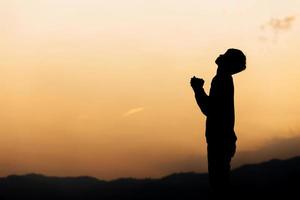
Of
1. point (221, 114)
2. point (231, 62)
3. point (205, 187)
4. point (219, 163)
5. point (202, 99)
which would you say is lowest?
point (219, 163)

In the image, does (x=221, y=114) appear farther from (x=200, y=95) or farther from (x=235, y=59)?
(x=235, y=59)

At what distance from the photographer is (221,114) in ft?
41.6

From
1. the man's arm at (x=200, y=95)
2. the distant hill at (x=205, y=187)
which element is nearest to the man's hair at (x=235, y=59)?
the man's arm at (x=200, y=95)

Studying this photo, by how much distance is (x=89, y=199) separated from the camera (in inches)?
7343

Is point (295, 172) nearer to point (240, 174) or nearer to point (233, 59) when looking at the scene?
point (240, 174)

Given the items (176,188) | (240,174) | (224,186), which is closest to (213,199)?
(224,186)

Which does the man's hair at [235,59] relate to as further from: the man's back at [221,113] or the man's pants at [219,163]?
the man's pants at [219,163]

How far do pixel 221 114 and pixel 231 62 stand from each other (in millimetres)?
1027

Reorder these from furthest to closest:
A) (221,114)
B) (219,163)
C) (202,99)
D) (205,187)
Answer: (205,187) < (202,99) < (221,114) < (219,163)

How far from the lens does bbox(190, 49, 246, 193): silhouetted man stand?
1258 centimetres

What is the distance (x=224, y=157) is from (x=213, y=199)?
0.83m

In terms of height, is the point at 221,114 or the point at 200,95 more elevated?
the point at 200,95

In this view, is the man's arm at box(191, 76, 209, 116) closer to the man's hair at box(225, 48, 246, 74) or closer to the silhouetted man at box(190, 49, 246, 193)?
the silhouetted man at box(190, 49, 246, 193)

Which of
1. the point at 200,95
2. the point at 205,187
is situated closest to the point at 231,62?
the point at 200,95
